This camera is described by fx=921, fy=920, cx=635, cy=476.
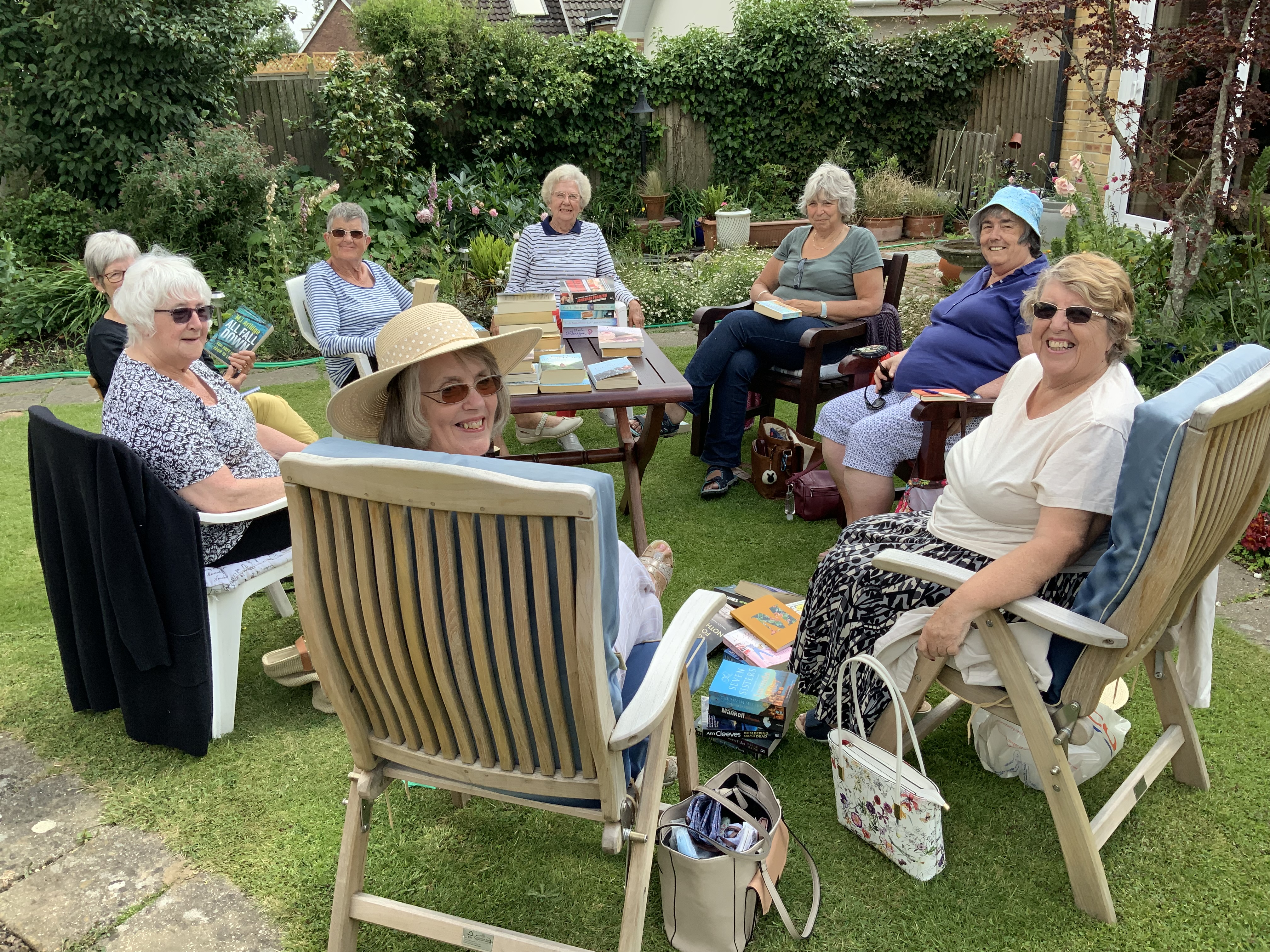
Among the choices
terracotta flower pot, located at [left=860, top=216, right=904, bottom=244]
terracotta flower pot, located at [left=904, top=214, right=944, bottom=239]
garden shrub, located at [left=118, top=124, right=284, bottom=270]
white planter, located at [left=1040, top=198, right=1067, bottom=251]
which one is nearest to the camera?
white planter, located at [left=1040, top=198, right=1067, bottom=251]

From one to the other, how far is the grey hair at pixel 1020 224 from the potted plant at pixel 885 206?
7540 mm

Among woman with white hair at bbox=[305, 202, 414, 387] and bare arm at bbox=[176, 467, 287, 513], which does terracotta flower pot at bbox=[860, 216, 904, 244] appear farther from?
bare arm at bbox=[176, 467, 287, 513]

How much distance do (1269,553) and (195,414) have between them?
375cm

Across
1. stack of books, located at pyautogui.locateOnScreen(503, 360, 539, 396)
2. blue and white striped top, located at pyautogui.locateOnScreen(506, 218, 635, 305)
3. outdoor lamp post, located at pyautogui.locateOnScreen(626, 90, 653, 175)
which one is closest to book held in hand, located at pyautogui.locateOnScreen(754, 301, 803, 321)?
blue and white striped top, located at pyautogui.locateOnScreen(506, 218, 635, 305)

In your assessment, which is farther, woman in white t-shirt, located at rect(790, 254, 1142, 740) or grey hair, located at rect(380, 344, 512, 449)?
grey hair, located at rect(380, 344, 512, 449)

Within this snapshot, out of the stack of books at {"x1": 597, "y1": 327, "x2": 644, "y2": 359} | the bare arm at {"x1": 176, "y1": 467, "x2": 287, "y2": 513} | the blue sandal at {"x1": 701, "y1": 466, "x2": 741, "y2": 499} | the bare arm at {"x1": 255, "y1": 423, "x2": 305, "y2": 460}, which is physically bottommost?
the blue sandal at {"x1": 701, "y1": 466, "x2": 741, "y2": 499}

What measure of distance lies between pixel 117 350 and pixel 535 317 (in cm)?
168

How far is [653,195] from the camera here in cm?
1127

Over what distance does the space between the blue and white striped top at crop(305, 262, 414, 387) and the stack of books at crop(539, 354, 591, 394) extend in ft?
3.74

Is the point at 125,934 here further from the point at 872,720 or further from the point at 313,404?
the point at 313,404

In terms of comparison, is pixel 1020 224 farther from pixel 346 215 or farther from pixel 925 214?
pixel 925 214

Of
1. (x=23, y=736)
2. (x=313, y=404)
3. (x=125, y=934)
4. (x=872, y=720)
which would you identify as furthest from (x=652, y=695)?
(x=313, y=404)

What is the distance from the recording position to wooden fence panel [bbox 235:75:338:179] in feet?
32.7

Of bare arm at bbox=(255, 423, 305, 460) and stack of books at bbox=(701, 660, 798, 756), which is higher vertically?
bare arm at bbox=(255, 423, 305, 460)
